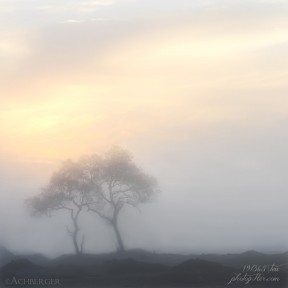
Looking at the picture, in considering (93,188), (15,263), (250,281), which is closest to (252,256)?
(250,281)

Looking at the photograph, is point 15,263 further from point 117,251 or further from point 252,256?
point 252,256

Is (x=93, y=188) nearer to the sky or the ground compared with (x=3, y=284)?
nearer to the sky

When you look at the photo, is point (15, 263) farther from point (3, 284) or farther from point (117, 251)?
point (117, 251)

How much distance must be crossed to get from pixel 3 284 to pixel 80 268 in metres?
1.49

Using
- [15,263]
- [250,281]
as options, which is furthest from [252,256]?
[15,263]

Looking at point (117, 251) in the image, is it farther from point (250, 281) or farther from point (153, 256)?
point (250, 281)

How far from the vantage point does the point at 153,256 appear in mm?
20000

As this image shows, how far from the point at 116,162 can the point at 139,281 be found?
2172mm

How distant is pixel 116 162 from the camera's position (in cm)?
2006

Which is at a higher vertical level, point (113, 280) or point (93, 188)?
point (93, 188)

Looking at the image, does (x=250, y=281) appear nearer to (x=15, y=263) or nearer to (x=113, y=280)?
(x=113, y=280)

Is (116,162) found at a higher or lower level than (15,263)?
higher

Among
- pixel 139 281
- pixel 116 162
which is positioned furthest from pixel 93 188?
pixel 139 281

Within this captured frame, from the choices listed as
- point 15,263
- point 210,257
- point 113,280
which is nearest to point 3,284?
point 15,263
